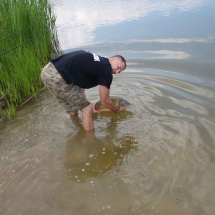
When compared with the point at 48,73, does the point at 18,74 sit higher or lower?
lower

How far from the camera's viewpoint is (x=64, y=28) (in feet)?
31.2

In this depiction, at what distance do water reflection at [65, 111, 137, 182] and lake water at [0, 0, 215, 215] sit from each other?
0.01 meters

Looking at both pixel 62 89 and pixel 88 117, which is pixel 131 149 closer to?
pixel 88 117

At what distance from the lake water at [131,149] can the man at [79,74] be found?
0.60 metres

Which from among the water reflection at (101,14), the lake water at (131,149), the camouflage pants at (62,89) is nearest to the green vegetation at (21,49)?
the lake water at (131,149)

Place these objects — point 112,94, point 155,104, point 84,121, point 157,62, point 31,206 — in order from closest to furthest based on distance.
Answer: point 31,206 < point 84,121 < point 155,104 < point 112,94 < point 157,62

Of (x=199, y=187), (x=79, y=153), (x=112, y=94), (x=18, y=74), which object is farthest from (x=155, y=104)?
(x=18, y=74)

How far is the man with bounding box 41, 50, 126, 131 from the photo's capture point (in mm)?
3074

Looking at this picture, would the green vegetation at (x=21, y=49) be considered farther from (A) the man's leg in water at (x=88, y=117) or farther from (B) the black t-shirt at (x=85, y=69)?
(B) the black t-shirt at (x=85, y=69)

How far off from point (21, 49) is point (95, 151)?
8.40ft

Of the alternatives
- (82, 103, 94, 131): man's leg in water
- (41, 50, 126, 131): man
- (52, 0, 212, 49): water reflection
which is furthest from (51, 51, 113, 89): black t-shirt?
(52, 0, 212, 49): water reflection

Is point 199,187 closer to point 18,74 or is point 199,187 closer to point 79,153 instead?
point 79,153

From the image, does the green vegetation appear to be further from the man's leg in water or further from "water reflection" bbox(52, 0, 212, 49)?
"water reflection" bbox(52, 0, 212, 49)

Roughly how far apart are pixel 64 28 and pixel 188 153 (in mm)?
7630
